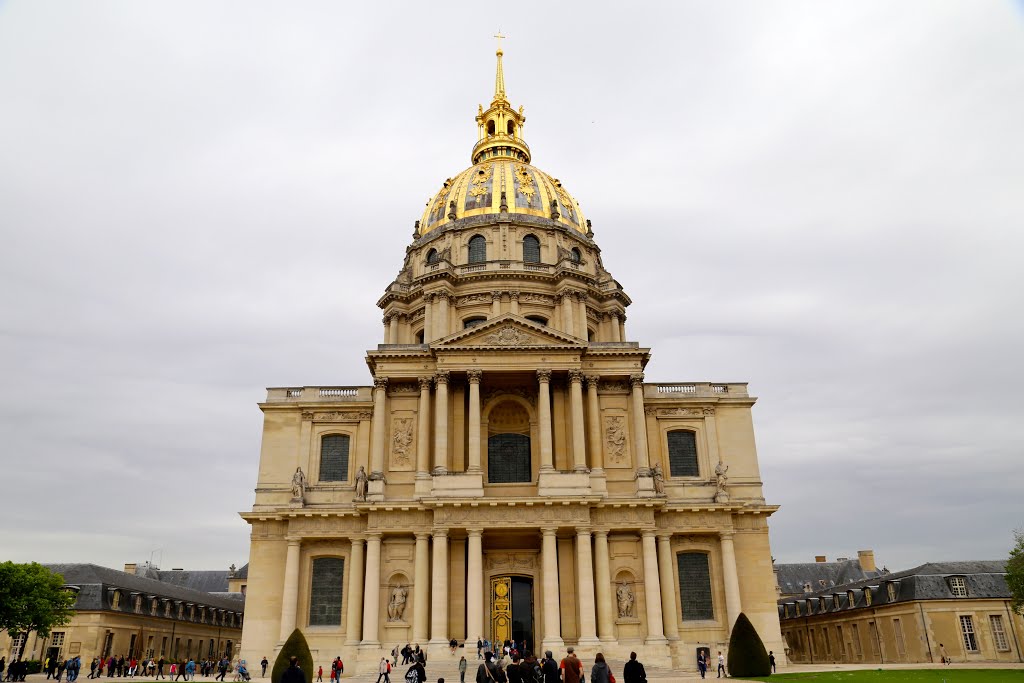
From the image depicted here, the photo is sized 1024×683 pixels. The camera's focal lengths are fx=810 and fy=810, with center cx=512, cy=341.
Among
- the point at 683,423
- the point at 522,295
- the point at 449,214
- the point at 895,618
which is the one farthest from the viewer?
the point at 449,214

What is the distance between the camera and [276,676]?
2592cm

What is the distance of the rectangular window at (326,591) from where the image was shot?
39.3 metres

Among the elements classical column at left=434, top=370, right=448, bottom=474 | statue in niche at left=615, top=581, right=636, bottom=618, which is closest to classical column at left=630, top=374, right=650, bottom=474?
statue in niche at left=615, top=581, right=636, bottom=618

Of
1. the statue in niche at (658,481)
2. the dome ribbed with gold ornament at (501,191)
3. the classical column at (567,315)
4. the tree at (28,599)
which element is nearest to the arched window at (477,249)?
the dome ribbed with gold ornament at (501,191)

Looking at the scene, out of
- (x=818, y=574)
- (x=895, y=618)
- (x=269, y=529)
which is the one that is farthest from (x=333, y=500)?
(x=818, y=574)

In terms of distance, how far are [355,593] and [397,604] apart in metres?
2.08

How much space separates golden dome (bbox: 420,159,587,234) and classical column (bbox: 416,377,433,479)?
58.6 ft

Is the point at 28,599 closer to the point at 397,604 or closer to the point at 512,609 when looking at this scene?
the point at 397,604

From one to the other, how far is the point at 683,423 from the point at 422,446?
46.4 feet

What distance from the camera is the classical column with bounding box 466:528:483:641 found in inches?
1427

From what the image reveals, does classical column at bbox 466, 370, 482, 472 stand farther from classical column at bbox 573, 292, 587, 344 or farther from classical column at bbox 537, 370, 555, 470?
classical column at bbox 573, 292, 587, 344

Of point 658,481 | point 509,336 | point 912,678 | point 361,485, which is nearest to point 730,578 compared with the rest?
point 658,481

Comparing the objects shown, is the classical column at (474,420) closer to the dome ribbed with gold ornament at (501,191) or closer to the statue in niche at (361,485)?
the statue in niche at (361,485)

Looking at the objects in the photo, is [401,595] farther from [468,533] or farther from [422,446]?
[422,446]
